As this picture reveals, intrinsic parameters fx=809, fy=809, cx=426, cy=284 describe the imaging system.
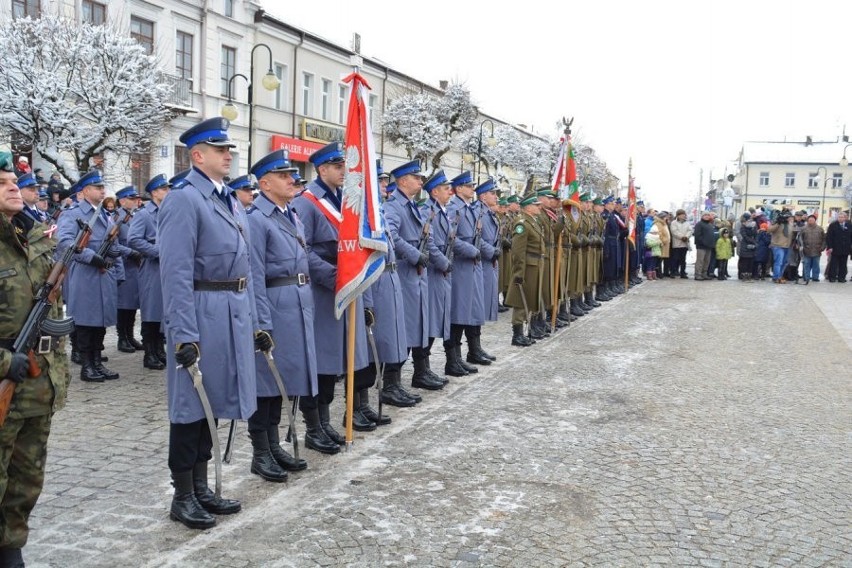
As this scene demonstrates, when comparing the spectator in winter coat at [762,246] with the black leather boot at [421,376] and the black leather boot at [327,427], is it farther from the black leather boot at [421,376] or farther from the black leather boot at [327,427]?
the black leather boot at [327,427]

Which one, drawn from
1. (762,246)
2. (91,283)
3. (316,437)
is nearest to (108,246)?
(91,283)

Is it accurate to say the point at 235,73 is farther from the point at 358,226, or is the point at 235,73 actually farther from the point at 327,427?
the point at 327,427

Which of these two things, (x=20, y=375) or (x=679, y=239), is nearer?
(x=20, y=375)

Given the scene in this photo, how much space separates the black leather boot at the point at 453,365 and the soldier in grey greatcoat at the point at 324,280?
2785 mm

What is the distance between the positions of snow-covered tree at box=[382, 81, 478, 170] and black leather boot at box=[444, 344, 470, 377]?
26322mm

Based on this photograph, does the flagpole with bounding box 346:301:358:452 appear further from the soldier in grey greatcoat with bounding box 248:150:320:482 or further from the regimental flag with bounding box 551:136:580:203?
the regimental flag with bounding box 551:136:580:203

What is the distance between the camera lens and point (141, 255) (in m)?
9.08

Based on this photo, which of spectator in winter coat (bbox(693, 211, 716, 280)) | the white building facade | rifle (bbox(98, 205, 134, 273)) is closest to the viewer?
rifle (bbox(98, 205, 134, 273))

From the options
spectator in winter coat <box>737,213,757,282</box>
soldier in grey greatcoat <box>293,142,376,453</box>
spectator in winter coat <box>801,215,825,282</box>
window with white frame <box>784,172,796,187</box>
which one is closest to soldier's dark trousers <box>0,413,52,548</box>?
soldier in grey greatcoat <box>293,142,376,453</box>

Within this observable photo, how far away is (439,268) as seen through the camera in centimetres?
819

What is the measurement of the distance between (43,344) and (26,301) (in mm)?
197

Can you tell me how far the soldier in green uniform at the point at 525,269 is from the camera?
10.9m

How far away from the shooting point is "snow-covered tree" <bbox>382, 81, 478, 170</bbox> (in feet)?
113

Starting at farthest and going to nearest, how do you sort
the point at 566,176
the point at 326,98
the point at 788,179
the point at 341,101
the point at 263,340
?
the point at 788,179 → the point at 341,101 → the point at 326,98 → the point at 566,176 → the point at 263,340
